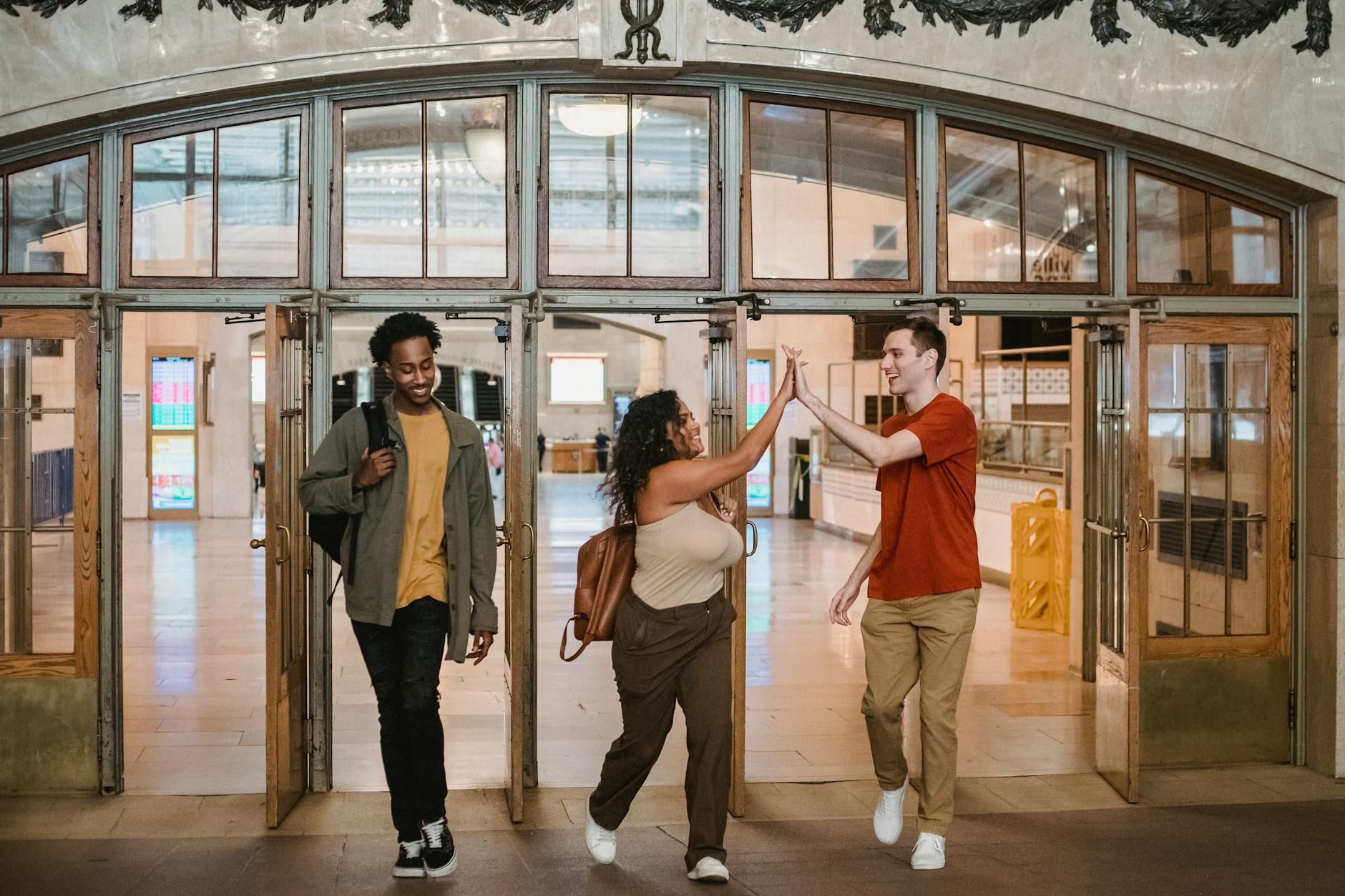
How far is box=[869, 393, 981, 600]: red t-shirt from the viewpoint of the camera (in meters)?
3.99

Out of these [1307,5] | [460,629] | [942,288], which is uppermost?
[1307,5]

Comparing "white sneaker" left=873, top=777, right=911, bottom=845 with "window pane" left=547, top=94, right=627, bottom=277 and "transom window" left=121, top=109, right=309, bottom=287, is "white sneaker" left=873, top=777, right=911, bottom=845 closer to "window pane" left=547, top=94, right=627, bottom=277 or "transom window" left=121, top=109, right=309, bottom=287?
"window pane" left=547, top=94, right=627, bottom=277

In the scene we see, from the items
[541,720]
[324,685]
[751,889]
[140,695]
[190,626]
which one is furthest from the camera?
[190,626]

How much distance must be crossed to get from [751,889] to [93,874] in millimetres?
2060

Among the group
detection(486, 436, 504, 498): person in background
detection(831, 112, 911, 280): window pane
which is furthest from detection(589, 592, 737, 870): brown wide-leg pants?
detection(486, 436, 504, 498): person in background

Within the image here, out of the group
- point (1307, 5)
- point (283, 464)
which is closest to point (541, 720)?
point (283, 464)

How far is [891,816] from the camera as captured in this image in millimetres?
4207

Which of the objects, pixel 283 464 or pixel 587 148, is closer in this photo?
pixel 283 464

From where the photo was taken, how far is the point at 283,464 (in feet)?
15.0

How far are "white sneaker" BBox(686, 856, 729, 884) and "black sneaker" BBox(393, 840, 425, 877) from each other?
34.2 inches

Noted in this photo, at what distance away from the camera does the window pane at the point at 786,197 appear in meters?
5.10

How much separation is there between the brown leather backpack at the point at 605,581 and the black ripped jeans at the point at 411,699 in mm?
438

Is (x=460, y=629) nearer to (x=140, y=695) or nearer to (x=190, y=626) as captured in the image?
(x=140, y=695)

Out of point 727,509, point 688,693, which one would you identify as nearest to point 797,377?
point 727,509
